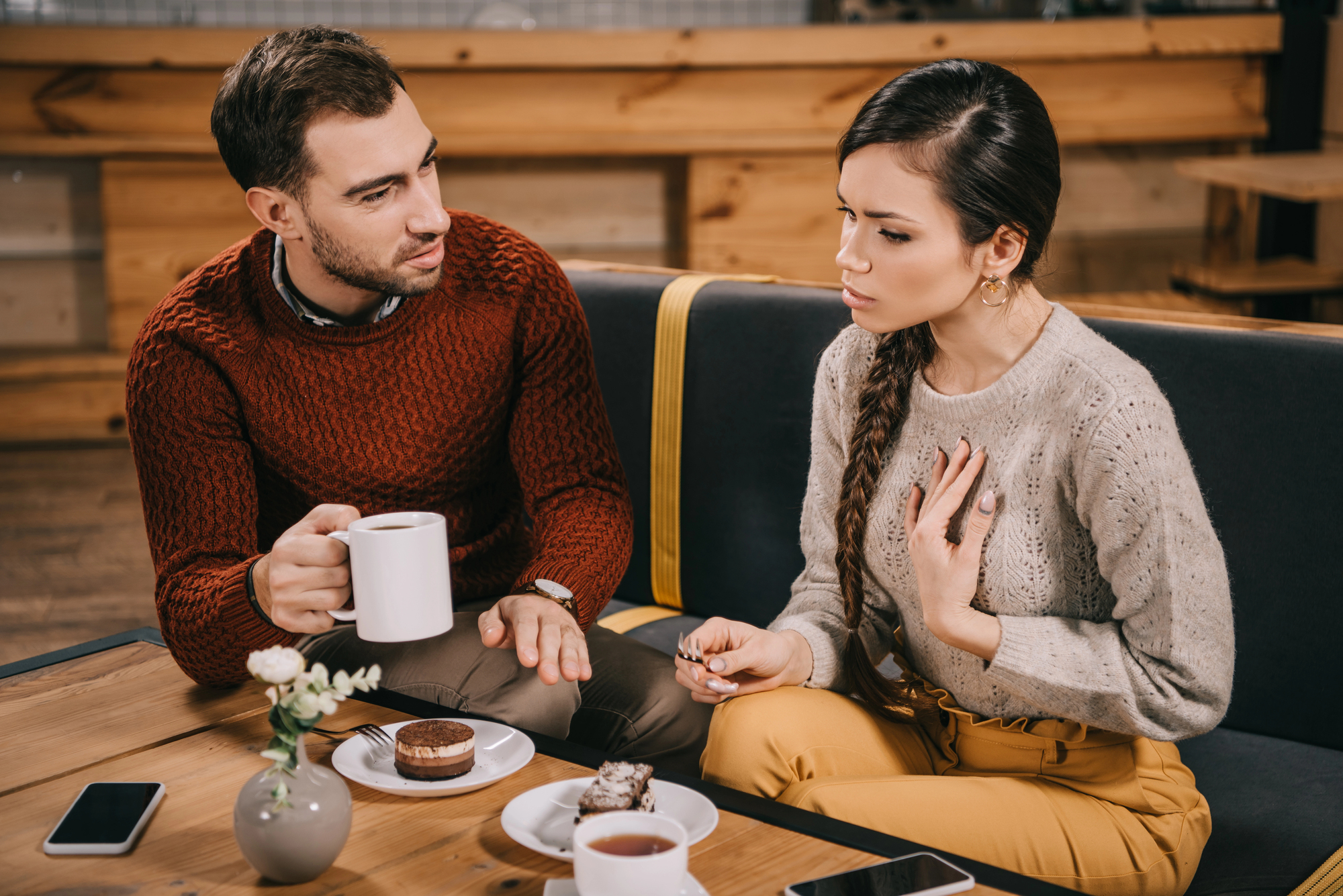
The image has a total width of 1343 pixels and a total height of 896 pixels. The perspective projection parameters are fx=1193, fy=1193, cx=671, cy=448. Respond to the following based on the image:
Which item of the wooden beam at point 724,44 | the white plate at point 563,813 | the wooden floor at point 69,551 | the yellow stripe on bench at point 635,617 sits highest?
the wooden beam at point 724,44

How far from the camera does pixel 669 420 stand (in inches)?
78.4

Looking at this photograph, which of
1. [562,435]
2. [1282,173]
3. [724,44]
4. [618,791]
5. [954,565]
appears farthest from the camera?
[724,44]

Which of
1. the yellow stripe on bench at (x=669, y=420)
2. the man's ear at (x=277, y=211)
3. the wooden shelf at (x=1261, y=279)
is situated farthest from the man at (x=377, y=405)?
the wooden shelf at (x=1261, y=279)

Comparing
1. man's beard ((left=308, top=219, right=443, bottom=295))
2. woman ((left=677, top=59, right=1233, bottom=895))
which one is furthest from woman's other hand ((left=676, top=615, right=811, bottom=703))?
man's beard ((left=308, top=219, right=443, bottom=295))

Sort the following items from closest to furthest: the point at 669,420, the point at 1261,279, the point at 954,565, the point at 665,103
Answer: the point at 954,565, the point at 669,420, the point at 1261,279, the point at 665,103

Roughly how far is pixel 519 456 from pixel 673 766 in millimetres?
461

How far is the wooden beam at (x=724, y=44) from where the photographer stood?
12.0ft

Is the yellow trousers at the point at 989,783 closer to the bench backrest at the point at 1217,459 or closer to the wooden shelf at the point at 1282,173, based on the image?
the bench backrest at the point at 1217,459

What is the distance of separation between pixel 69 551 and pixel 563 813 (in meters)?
2.66

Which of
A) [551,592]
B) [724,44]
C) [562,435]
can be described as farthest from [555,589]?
[724,44]

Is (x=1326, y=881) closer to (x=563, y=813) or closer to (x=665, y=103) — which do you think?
(x=563, y=813)

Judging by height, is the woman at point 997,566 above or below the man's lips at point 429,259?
below

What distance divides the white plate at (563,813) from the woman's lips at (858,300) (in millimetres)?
538

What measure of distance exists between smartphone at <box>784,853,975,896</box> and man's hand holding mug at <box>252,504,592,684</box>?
41 cm
